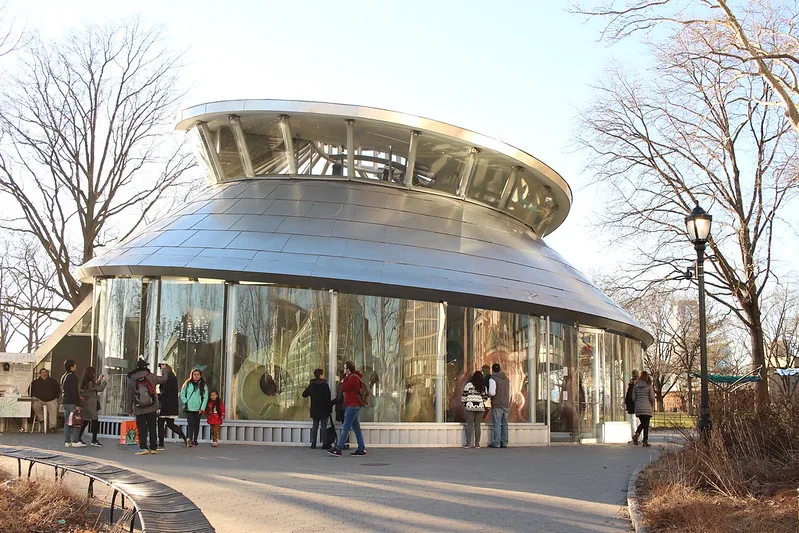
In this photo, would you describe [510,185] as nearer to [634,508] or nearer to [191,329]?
[191,329]

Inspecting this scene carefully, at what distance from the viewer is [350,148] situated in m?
19.6

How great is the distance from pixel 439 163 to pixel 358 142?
6.91ft

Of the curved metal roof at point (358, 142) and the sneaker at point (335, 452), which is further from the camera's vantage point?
the curved metal roof at point (358, 142)

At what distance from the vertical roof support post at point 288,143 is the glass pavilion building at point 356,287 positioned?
0.14ft

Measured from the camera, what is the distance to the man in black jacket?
1859 cm

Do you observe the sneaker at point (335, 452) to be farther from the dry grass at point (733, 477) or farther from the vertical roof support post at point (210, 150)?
the vertical roof support post at point (210, 150)

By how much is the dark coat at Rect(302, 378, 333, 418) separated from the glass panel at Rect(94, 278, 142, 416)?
14.3 ft

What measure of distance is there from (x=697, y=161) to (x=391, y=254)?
1394 centimetres

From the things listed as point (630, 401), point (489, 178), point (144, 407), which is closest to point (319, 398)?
point (144, 407)

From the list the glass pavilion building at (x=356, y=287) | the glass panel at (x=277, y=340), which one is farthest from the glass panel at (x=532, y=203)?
the glass panel at (x=277, y=340)

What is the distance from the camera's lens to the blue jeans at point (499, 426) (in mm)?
17109

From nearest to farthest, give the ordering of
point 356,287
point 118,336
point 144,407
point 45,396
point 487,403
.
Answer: point 144,407 → point 356,287 → point 487,403 → point 118,336 → point 45,396

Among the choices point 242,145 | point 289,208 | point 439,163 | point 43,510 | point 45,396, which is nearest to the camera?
point 43,510

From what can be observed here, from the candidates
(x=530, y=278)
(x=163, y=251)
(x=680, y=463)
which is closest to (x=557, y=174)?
(x=530, y=278)
